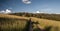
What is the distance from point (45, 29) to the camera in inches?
117

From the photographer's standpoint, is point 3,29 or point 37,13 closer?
point 3,29

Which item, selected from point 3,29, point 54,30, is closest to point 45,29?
point 54,30

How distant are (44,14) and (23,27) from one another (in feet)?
2.03

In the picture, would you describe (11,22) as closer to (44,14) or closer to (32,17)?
(32,17)

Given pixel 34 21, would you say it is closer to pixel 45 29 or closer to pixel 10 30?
pixel 45 29

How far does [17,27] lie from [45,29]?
67 centimetres

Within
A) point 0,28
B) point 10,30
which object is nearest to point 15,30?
point 10,30

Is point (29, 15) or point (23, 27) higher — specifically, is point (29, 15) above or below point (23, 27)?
above

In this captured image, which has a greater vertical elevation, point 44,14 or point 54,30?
point 44,14

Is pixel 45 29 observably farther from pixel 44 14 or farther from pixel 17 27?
pixel 17 27

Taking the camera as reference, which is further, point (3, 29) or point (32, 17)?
point (32, 17)

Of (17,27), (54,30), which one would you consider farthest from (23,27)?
(54,30)

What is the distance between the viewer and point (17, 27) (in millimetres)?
3096

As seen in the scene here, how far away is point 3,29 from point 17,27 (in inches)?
13.9
